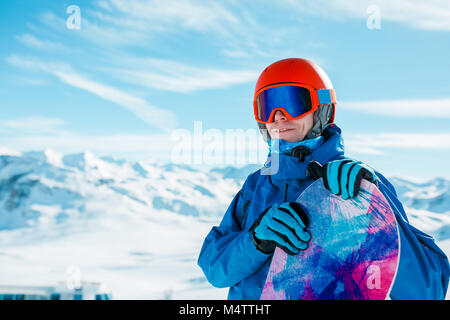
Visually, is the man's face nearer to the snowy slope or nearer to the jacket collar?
the jacket collar

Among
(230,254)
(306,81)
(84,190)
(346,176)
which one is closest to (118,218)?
(84,190)

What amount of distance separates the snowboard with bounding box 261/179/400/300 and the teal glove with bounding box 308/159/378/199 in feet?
0.22

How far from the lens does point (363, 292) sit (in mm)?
1794

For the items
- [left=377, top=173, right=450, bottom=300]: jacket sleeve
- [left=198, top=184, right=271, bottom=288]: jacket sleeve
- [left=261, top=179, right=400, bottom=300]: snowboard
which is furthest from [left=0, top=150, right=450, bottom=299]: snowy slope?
[left=377, top=173, right=450, bottom=300]: jacket sleeve

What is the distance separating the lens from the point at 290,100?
2342 millimetres

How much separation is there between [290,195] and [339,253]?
15.8 inches

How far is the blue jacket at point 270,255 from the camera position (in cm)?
169

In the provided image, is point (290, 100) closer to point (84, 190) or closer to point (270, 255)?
point (270, 255)

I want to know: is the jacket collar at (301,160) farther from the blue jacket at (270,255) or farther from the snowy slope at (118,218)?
the snowy slope at (118,218)

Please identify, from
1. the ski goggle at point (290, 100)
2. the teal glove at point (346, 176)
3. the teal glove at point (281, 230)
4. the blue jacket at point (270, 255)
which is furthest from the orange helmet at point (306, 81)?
the teal glove at point (281, 230)

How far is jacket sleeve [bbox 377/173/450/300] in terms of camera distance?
166 centimetres
